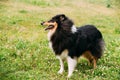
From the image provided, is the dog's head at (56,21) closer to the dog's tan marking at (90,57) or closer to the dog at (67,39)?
the dog at (67,39)

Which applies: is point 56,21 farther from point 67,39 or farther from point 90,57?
point 90,57

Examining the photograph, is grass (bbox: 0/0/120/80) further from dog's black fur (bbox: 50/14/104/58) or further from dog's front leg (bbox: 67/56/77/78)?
dog's black fur (bbox: 50/14/104/58)

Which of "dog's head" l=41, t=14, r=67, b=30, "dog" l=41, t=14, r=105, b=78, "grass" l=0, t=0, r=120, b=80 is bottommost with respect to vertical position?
"grass" l=0, t=0, r=120, b=80

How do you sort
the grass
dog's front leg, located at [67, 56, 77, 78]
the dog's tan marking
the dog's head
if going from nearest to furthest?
the dog's head, dog's front leg, located at [67, 56, 77, 78], the grass, the dog's tan marking

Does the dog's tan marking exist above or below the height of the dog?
below

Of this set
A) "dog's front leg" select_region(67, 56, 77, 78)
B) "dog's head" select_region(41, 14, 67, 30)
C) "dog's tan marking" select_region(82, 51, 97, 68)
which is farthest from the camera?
"dog's tan marking" select_region(82, 51, 97, 68)

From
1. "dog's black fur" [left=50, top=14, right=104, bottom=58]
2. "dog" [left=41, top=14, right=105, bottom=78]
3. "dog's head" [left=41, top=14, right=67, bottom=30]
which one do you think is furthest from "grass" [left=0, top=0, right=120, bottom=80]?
"dog's head" [left=41, top=14, right=67, bottom=30]

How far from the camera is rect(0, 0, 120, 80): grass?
28.9ft

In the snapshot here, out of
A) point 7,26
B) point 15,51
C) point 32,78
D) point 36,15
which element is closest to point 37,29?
point 7,26

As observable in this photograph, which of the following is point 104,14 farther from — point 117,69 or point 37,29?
point 117,69

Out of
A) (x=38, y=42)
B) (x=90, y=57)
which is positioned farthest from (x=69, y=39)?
(x=38, y=42)

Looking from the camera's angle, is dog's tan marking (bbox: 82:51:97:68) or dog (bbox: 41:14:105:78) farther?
dog's tan marking (bbox: 82:51:97:68)

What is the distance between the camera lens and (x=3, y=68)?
9.06 metres

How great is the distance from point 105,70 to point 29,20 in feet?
30.9
